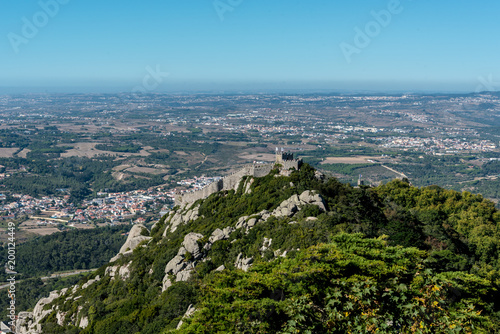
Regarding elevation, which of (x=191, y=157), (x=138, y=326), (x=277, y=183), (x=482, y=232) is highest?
(x=277, y=183)

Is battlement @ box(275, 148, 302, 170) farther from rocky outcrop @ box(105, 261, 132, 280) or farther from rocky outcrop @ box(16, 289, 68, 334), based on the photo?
rocky outcrop @ box(16, 289, 68, 334)

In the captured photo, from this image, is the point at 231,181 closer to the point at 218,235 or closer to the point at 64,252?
the point at 218,235

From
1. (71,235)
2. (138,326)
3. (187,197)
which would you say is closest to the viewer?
(138,326)

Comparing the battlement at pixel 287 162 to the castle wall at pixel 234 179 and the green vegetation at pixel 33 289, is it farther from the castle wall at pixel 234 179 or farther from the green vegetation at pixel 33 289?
the green vegetation at pixel 33 289

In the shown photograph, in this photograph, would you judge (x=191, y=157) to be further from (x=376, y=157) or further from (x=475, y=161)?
(x=475, y=161)

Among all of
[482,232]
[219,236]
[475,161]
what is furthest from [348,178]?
[219,236]

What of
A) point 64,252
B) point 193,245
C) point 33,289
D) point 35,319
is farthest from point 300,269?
point 64,252

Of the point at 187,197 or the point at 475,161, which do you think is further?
the point at 475,161

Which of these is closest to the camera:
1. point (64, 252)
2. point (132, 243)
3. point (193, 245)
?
point (193, 245)
